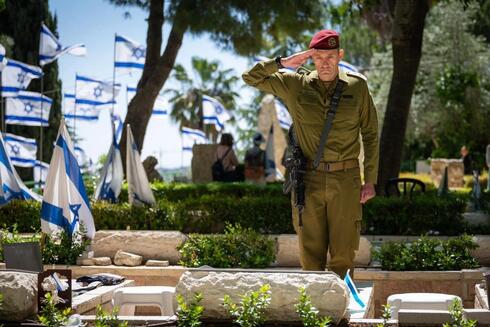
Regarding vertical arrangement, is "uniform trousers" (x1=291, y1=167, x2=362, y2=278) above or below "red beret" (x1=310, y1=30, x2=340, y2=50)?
below

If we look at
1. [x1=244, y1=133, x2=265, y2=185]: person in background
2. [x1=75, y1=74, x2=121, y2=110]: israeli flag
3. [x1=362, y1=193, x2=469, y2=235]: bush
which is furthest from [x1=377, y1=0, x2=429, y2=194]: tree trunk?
[x1=75, y1=74, x2=121, y2=110]: israeli flag

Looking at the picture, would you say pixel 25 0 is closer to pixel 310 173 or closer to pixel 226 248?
pixel 226 248

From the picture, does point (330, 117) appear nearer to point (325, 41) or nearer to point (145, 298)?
point (325, 41)

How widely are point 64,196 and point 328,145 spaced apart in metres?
4.20

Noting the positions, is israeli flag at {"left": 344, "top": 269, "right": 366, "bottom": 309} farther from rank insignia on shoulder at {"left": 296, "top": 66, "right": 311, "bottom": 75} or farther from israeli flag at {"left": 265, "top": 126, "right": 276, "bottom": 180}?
israeli flag at {"left": 265, "top": 126, "right": 276, "bottom": 180}

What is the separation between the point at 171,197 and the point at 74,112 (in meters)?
10.7

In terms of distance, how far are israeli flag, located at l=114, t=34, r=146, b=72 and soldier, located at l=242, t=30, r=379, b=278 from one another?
1591cm

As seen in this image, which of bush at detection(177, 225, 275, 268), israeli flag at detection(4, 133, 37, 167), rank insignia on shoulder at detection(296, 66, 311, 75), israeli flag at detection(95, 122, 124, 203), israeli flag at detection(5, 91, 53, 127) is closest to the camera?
rank insignia on shoulder at detection(296, 66, 311, 75)

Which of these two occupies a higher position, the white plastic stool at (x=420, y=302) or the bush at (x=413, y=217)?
the bush at (x=413, y=217)

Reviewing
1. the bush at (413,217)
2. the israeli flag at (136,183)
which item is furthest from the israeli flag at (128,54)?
the bush at (413,217)

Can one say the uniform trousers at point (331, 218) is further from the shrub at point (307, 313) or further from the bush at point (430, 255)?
the bush at point (430, 255)

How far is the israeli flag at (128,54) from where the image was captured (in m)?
22.4

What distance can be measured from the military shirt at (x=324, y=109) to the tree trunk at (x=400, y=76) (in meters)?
9.42

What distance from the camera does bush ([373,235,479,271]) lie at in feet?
29.5
